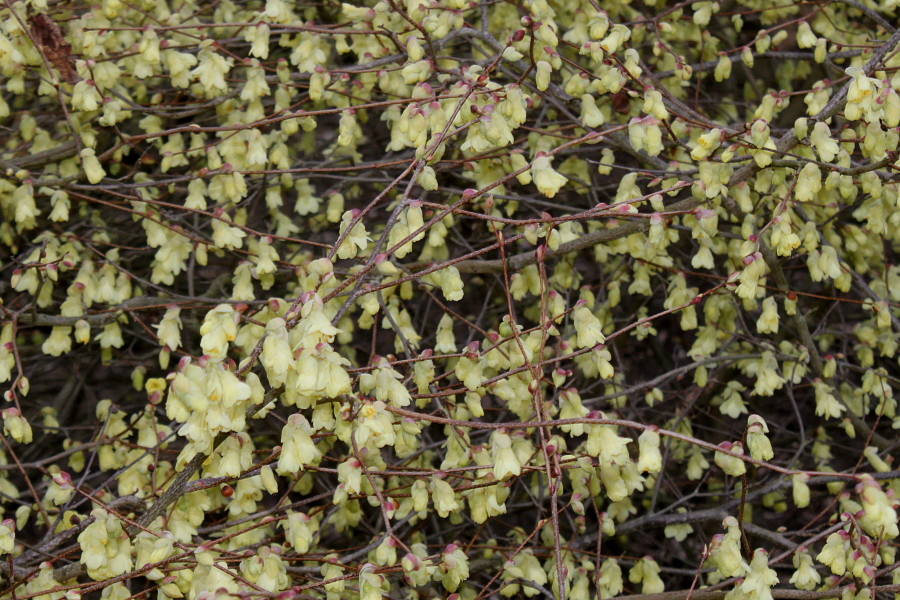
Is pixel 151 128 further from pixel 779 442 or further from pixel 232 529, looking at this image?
pixel 779 442

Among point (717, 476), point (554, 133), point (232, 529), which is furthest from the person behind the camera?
point (717, 476)

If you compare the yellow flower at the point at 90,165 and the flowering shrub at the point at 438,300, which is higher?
the yellow flower at the point at 90,165

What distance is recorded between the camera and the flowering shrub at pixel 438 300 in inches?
98.1

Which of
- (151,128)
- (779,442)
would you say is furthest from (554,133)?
(779,442)

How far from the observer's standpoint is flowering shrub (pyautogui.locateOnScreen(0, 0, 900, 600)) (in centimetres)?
249

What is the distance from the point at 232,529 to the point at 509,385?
1.02 metres

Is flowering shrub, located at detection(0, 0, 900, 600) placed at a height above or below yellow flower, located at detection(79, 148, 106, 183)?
below

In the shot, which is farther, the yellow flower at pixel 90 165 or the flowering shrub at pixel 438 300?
the yellow flower at pixel 90 165

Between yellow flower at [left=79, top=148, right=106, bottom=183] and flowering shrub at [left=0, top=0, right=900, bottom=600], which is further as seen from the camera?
yellow flower at [left=79, top=148, right=106, bottom=183]

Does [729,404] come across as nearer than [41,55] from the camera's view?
No

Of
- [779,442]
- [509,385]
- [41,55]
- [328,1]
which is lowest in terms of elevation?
[779,442]

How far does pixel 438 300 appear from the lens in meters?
3.72

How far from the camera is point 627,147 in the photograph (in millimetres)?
3404

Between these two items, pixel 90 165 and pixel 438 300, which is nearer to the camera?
pixel 90 165
